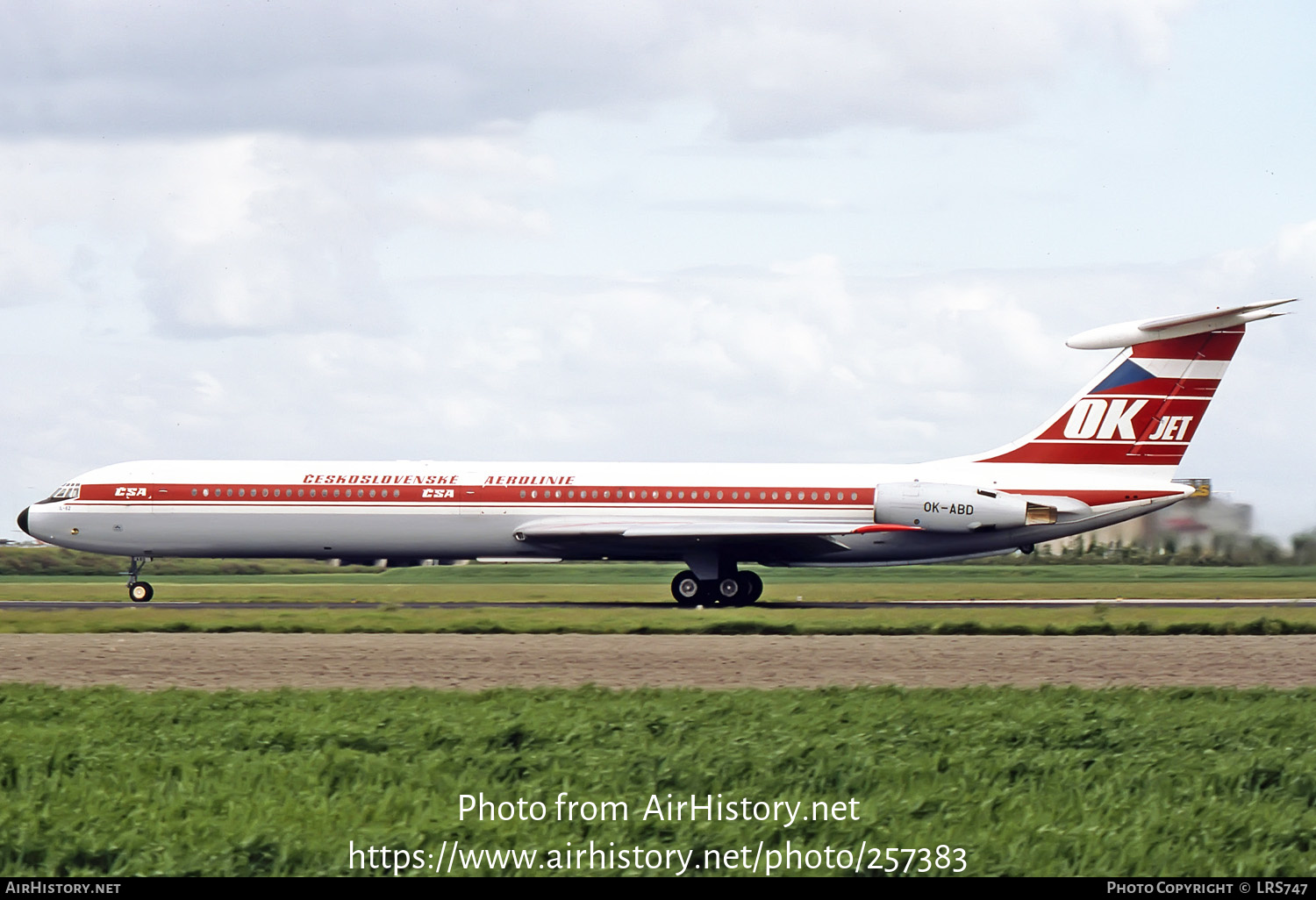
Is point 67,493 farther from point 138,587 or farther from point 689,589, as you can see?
point 689,589

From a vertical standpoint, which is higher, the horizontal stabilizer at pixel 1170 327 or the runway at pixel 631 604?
the horizontal stabilizer at pixel 1170 327

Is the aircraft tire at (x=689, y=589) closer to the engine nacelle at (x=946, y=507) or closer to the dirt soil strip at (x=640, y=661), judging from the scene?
the engine nacelle at (x=946, y=507)

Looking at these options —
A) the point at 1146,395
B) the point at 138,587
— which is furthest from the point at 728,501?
the point at 138,587

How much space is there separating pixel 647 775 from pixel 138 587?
2940cm

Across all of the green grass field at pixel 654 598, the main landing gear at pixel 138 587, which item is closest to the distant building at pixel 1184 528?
the green grass field at pixel 654 598

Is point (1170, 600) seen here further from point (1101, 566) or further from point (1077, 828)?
point (1077, 828)

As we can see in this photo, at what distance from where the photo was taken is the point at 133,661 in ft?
69.3

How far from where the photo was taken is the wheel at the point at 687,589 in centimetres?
3706

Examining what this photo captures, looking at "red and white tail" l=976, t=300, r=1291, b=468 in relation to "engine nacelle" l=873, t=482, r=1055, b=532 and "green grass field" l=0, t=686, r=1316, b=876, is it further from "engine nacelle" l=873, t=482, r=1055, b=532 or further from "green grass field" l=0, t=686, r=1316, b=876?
"green grass field" l=0, t=686, r=1316, b=876

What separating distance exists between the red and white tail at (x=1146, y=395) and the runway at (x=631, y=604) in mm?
3682

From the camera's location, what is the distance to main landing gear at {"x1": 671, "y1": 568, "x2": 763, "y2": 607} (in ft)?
121

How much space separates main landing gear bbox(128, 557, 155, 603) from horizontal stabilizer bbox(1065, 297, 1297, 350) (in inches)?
960
